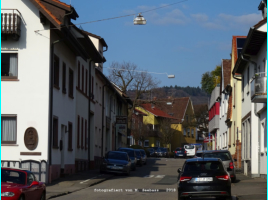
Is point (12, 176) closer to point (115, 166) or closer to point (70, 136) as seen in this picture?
point (70, 136)

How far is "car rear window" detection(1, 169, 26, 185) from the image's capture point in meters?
14.4

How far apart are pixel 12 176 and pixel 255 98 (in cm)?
1353

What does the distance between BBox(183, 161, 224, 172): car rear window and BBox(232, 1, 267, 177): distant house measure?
27.5 feet

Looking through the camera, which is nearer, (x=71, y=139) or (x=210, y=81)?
(x=71, y=139)

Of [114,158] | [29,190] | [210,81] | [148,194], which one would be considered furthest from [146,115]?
[29,190]

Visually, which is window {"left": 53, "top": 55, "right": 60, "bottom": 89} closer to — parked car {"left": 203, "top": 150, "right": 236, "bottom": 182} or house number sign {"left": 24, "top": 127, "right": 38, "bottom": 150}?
house number sign {"left": 24, "top": 127, "right": 38, "bottom": 150}

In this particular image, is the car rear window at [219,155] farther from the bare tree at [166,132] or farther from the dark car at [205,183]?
the bare tree at [166,132]

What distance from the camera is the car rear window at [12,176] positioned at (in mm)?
14436

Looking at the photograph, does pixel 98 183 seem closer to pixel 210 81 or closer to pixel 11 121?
pixel 11 121

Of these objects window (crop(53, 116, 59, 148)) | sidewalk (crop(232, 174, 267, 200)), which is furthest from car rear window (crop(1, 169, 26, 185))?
window (crop(53, 116, 59, 148))

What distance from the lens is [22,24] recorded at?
24594 millimetres

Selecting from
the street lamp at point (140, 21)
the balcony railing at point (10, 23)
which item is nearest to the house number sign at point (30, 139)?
the balcony railing at point (10, 23)

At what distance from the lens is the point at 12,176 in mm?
14672

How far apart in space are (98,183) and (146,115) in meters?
66.0
